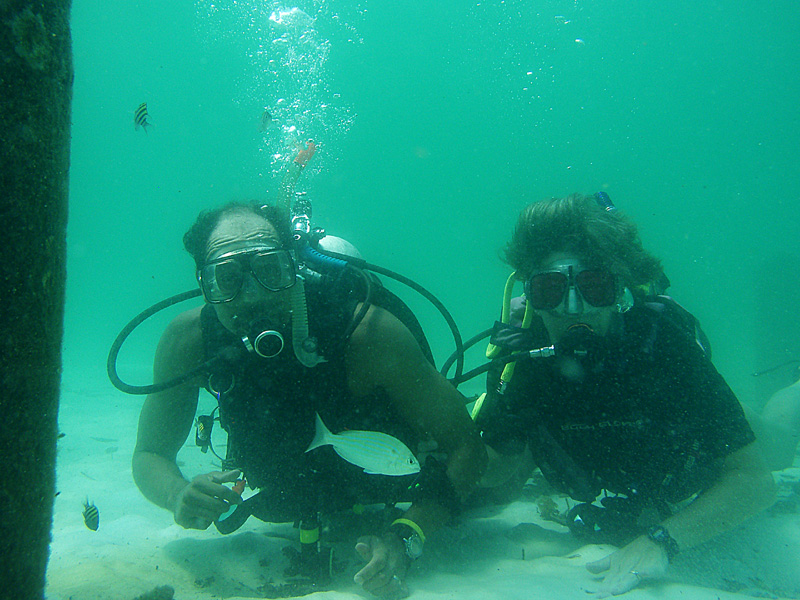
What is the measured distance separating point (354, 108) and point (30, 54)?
6627 centimetres

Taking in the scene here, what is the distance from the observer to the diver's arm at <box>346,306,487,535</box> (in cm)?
270

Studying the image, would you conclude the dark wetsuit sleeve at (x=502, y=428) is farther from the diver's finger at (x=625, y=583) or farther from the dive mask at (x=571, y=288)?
the diver's finger at (x=625, y=583)

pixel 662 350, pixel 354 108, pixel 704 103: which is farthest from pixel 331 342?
pixel 704 103

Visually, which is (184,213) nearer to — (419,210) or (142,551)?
(419,210)

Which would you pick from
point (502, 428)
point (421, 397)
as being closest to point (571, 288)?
point (502, 428)

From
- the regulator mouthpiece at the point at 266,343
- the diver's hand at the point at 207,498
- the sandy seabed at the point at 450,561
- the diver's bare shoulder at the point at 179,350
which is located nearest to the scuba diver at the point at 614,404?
the sandy seabed at the point at 450,561

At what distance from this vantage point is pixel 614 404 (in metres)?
2.91

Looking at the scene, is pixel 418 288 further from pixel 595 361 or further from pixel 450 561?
pixel 450 561

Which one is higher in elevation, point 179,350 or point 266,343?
point 179,350

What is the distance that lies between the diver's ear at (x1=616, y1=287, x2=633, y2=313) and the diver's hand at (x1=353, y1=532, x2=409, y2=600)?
2281mm

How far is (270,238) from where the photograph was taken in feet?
9.99

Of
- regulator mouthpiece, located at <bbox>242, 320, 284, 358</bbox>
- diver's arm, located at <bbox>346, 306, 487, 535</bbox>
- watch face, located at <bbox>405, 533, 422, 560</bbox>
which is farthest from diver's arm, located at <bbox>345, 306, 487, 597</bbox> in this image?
regulator mouthpiece, located at <bbox>242, 320, 284, 358</bbox>

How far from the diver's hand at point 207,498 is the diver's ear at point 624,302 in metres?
2.90

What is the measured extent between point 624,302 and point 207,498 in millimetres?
3194
